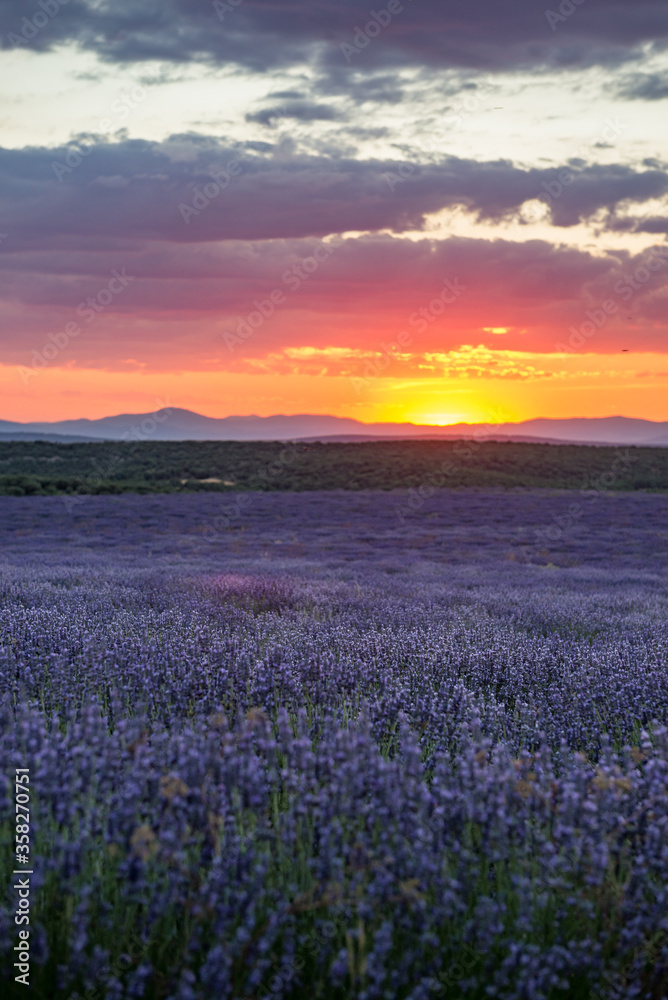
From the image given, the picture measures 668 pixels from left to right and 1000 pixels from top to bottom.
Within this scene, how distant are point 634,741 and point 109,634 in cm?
360

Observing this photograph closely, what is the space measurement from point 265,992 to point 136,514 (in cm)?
2113

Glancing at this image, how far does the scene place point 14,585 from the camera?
23.8 feet

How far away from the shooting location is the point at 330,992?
185 cm

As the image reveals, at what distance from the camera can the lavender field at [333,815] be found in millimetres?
1855

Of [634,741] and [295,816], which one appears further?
[634,741]

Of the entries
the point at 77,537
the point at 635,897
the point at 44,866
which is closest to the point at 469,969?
the point at 635,897

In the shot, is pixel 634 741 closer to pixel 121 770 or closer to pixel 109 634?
pixel 121 770

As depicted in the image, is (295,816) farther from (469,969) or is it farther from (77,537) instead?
(77,537)

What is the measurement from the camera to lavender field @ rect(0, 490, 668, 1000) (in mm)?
1855

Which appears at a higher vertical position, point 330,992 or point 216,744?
point 216,744

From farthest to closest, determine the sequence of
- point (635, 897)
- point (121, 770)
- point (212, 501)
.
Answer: point (212, 501) < point (121, 770) < point (635, 897)

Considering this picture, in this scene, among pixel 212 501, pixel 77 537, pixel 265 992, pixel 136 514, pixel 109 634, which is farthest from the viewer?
pixel 212 501

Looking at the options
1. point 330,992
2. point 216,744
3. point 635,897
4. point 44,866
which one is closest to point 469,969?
point 330,992

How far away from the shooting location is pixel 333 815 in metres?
2.18
